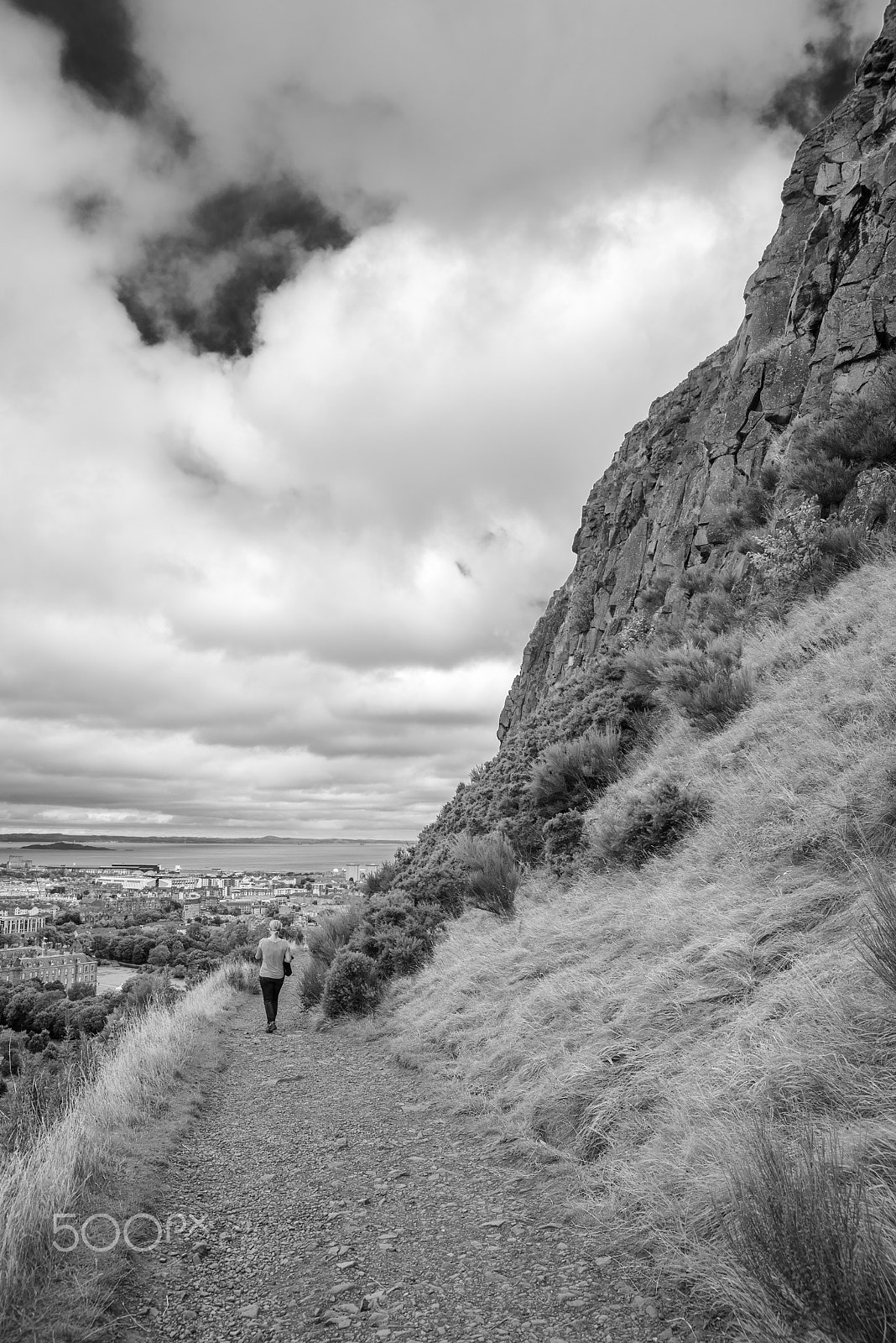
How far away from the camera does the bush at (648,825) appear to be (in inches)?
323

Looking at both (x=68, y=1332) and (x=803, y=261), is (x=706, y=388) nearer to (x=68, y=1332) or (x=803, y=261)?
(x=803, y=261)

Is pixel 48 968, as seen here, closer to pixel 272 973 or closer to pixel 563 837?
pixel 272 973

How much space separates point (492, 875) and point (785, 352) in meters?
18.8

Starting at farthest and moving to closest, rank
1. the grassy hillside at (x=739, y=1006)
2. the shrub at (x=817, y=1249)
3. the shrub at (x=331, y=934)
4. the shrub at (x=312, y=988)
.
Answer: the shrub at (x=331, y=934)
the shrub at (x=312, y=988)
the grassy hillside at (x=739, y=1006)
the shrub at (x=817, y=1249)

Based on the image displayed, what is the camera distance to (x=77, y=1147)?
4699 mm

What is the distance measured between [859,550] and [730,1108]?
11.2 meters

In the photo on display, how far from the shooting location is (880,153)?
1933 centimetres

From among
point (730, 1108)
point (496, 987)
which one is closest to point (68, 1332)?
point (730, 1108)

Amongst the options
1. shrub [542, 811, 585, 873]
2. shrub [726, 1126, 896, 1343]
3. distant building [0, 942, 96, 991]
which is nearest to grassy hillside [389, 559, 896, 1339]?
shrub [726, 1126, 896, 1343]

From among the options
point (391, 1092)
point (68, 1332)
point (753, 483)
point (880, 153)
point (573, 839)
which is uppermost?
point (880, 153)

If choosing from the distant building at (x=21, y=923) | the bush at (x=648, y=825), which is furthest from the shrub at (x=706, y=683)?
the distant building at (x=21, y=923)

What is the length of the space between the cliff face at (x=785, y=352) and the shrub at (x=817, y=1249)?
644 inches

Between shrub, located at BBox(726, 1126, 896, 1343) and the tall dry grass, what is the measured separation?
10.3ft

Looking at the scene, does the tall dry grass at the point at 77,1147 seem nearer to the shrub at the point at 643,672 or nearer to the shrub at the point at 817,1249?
the shrub at the point at 817,1249
